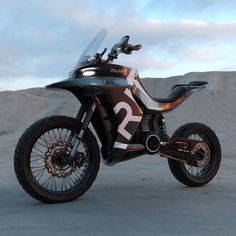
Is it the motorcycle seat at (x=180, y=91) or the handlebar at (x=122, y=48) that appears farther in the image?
the motorcycle seat at (x=180, y=91)

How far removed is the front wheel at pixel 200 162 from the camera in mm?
5875

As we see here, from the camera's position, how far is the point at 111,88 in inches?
203

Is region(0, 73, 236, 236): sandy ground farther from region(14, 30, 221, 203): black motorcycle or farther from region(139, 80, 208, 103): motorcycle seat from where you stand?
region(139, 80, 208, 103): motorcycle seat

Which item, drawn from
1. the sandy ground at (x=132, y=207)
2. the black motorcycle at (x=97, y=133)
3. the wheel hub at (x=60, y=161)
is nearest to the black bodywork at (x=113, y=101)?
the black motorcycle at (x=97, y=133)

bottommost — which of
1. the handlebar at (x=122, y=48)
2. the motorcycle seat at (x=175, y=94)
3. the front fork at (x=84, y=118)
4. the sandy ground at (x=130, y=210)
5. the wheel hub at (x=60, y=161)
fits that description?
the sandy ground at (x=130, y=210)

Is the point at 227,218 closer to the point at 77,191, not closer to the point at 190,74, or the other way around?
the point at 77,191

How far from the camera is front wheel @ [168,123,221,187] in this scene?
19.3 feet

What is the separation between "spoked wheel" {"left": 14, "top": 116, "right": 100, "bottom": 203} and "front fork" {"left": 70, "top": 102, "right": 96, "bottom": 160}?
3 cm

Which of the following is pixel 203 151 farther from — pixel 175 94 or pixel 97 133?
pixel 97 133

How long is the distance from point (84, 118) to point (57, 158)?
480 mm

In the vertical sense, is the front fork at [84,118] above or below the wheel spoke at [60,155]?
above

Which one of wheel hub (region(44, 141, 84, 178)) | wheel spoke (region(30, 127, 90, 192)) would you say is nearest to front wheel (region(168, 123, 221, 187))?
wheel spoke (region(30, 127, 90, 192))

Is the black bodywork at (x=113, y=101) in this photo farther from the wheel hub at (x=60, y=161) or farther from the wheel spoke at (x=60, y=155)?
the wheel hub at (x=60, y=161)

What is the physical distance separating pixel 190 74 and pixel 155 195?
98.2ft
